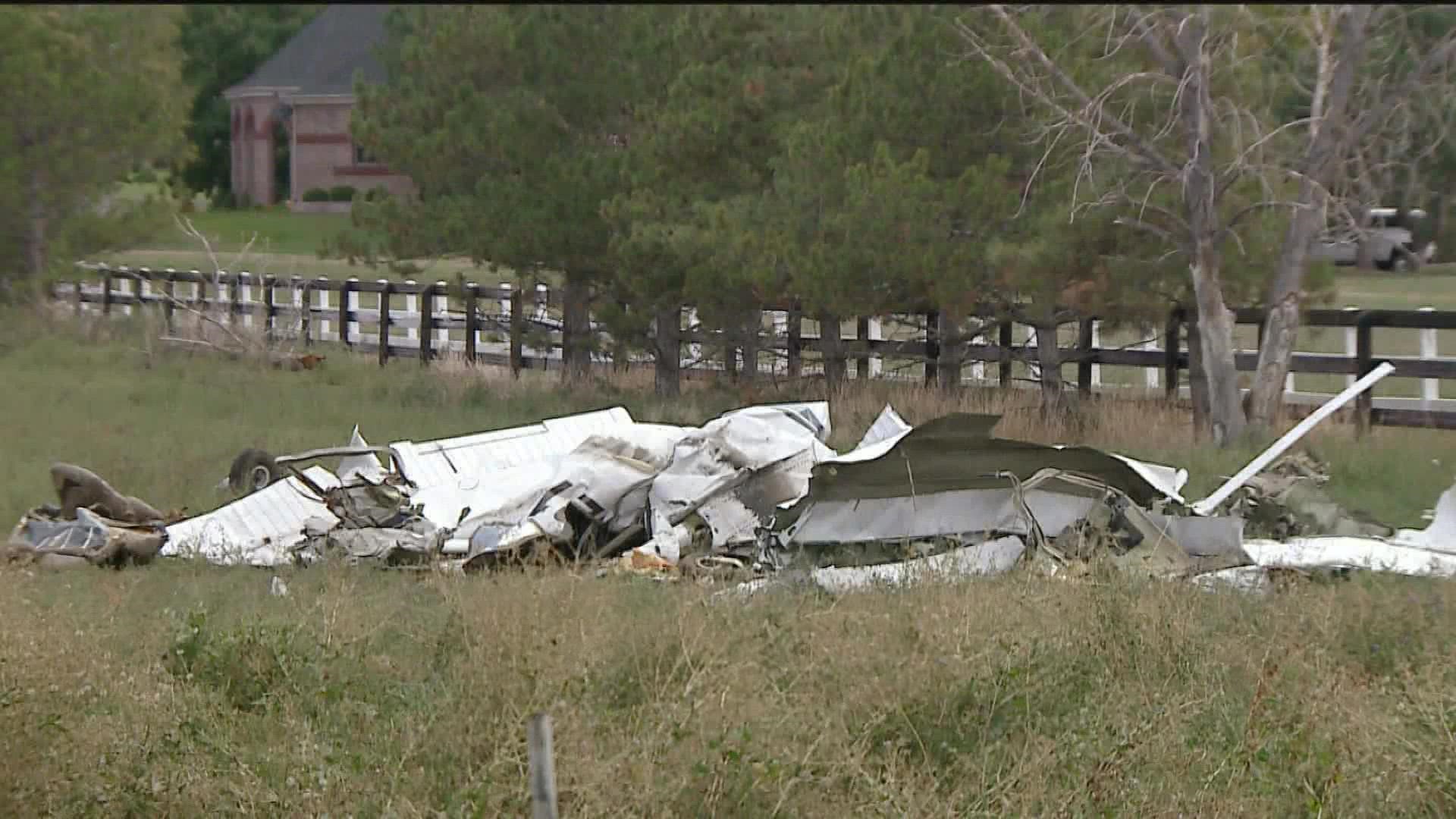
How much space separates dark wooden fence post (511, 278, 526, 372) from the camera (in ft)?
75.7

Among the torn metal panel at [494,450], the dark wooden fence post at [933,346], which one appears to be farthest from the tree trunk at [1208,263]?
the torn metal panel at [494,450]

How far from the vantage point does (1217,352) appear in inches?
599

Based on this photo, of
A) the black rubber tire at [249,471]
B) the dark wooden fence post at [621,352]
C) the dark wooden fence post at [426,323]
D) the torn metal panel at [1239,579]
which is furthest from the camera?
the dark wooden fence post at [426,323]

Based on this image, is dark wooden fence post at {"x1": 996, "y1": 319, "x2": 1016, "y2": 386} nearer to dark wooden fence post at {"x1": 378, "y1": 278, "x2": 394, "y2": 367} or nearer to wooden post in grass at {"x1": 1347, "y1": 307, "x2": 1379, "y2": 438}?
wooden post in grass at {"x1": 1347, "y1": 307, "x2": 1379, "y2": 438}

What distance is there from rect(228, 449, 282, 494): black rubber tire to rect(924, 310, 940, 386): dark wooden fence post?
28.2ft

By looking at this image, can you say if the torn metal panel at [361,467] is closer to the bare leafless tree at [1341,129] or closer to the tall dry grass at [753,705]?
the tall dry grass at [753,705]

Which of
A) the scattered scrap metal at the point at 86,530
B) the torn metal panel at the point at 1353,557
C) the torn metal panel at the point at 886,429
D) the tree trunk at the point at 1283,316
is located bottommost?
the scattered scrap metal at the point at 86,530

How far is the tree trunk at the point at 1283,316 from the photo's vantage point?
15070mm

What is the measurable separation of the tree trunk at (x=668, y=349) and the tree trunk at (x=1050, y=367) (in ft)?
16.7

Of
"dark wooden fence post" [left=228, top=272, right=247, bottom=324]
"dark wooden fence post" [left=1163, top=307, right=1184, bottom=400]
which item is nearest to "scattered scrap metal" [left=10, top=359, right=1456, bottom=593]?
"dark wooden fence post" [left=1163, top=307, right=1184, bottom=400]

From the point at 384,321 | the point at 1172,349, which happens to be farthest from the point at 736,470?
the point at 384,321

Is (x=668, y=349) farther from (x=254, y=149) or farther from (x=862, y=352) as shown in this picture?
(x=254, y=149)

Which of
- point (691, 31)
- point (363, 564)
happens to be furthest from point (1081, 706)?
point (691, 31)

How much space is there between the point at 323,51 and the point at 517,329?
17012mm
